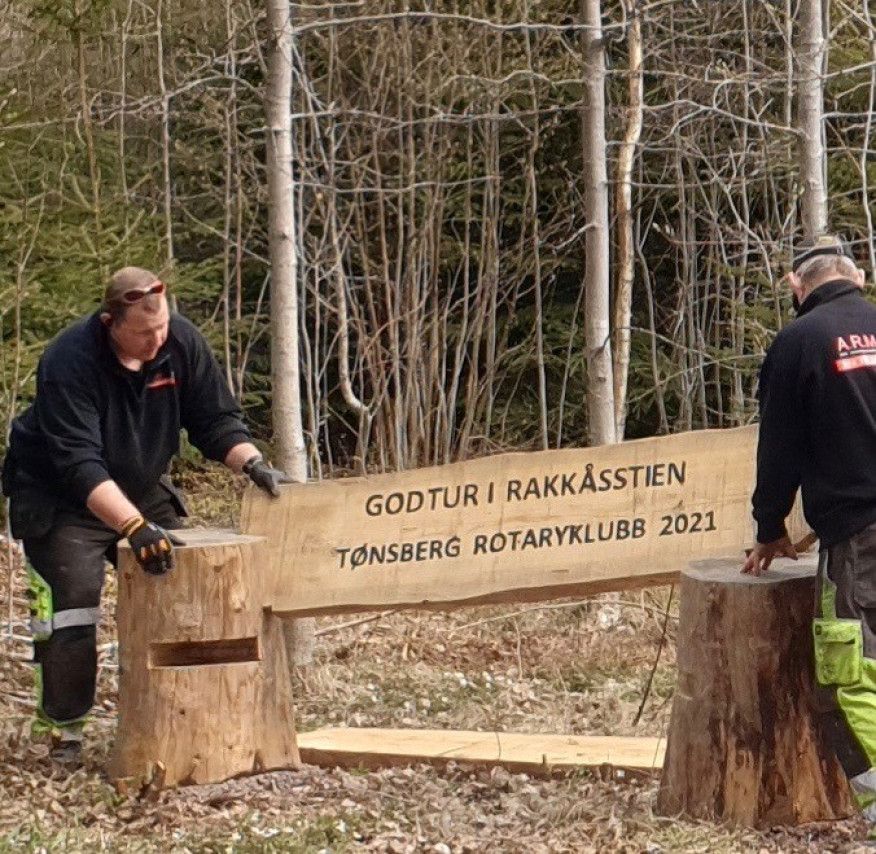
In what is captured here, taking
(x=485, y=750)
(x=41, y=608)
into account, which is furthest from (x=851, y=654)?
(x=41, y=608)

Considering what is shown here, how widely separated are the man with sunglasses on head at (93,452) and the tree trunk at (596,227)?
9.06ft

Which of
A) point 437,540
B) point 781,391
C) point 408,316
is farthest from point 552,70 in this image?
point 781,391

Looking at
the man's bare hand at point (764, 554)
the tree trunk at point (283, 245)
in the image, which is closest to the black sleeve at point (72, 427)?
the tree trunk at point (283, 245)

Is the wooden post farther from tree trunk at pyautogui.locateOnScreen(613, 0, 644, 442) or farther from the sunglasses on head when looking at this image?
tree trunk at pyautogui.locateOnScreen(613, 0, 644, 442)

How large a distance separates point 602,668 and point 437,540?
Result: 2.24m

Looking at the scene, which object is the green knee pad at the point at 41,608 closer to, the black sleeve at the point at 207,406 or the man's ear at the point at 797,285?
the black sleeve at the point at 207,406

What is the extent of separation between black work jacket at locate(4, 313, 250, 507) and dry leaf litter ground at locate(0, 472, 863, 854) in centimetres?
115

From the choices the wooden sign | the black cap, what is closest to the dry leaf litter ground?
the wooden sign

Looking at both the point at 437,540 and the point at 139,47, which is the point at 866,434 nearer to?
the point at 437,540

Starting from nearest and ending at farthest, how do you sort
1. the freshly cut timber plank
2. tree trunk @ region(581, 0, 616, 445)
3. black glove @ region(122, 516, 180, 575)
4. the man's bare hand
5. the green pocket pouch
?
the green pocket pouch, the man's bare hand, black glove @ region(122, 516, 180, 575), the freshly cut timber plank, tree trunk @ region(581, 0, 616, 445)

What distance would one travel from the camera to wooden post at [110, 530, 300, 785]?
231 inches

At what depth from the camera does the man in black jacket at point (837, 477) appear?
4867mm

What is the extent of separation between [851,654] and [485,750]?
190 cm

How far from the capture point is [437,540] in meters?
6.10
